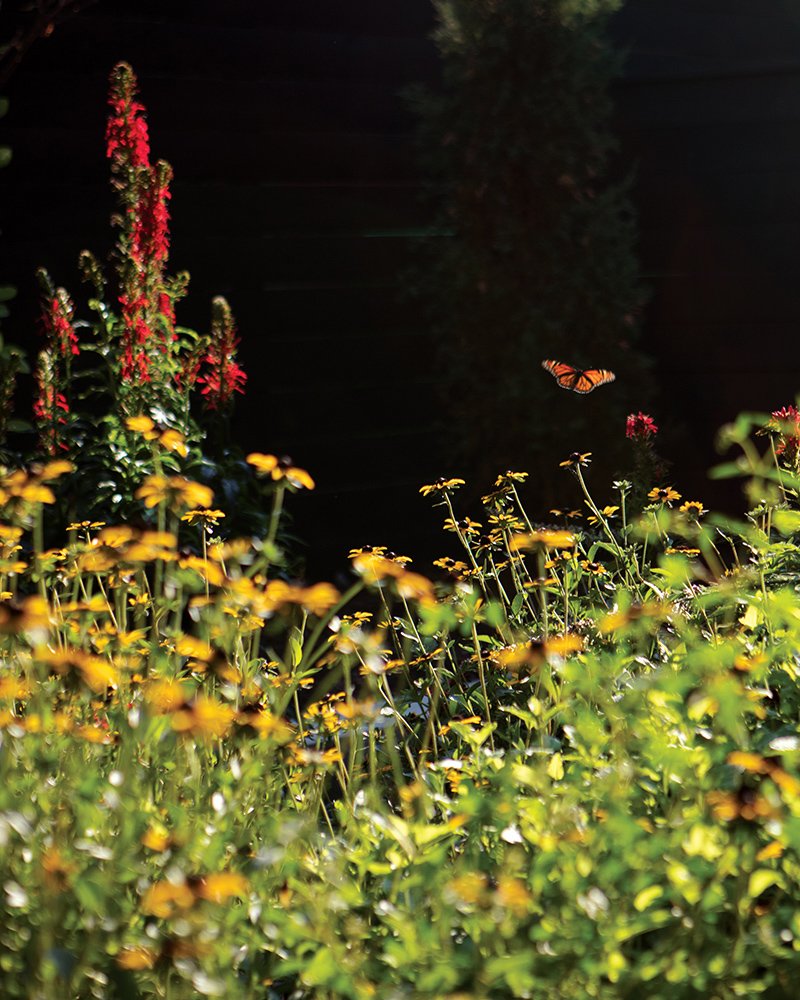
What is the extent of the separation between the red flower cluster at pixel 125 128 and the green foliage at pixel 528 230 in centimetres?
186

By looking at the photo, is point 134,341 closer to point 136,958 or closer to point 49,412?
point 49,412

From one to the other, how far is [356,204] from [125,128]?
5.74 feet

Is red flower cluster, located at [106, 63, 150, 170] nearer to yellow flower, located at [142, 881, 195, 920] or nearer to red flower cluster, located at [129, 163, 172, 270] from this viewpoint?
red flower cluster, located at [129, 163, 172, 270]

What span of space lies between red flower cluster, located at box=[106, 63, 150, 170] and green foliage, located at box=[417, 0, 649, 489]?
186 centimetres

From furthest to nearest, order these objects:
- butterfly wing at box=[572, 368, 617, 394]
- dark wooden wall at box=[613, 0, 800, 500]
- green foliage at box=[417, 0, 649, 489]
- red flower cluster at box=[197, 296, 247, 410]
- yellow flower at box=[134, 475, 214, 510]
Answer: dark wooden wall at box=[613, 0, 800, 500] → green foliage at box=[417, 0, 649, 489] → red flower cluster at box=[197, 296, 247, 410] → butterfly wing at box=[572, 368, 617, 394] → yellow flower at box=[134, 475, 214, 510]

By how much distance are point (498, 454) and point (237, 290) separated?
134 centimetres

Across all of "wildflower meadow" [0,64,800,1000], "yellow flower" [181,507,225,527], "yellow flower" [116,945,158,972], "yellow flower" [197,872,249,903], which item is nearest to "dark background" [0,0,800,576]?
"yellow flower" [181,507,225,527]

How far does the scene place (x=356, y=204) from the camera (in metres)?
5.36

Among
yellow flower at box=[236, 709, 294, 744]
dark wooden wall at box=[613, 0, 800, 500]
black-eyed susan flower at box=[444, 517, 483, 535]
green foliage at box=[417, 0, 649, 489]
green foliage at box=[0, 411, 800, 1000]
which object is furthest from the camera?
dark wooden wall at box=[613, 0, 800, 500]

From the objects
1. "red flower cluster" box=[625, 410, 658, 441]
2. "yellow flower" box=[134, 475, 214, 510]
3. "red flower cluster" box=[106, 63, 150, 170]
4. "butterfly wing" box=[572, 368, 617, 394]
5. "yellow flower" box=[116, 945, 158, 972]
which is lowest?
"yellow flower" box=[116, 945, 158, 972]

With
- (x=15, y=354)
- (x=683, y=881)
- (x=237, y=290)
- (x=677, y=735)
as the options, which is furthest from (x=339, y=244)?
(x=683, y=881)

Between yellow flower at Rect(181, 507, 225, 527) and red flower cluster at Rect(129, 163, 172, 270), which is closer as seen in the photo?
yellow flower at Rect(181, 507, 225, 527)

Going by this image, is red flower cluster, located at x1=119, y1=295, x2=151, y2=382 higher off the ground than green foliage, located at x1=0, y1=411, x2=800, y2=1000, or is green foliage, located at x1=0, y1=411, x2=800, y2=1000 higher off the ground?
red flower cluster, located at x1=119, y1=295, x2=151, y2=382

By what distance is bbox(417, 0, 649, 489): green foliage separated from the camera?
16.7 ft
